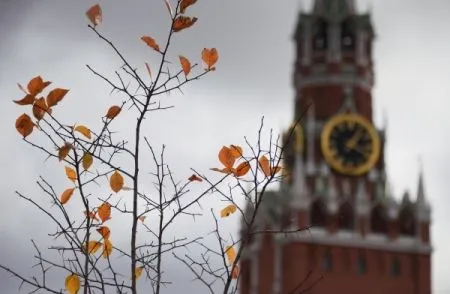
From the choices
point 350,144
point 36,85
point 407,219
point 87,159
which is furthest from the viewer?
point 350,144

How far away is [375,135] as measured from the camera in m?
48.7

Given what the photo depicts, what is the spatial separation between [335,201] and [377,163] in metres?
3.71

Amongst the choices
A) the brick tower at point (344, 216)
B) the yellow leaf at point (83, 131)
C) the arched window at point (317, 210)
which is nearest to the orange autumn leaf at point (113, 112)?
the yellow leaf at point (83, 131)

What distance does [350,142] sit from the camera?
48.6m

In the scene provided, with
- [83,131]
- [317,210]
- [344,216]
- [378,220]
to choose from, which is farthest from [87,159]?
[378,220]

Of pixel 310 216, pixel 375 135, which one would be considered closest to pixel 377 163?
pixel 375 135

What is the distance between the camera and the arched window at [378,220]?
4803 cm

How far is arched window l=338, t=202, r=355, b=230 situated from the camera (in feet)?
155

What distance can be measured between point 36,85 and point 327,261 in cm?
4506

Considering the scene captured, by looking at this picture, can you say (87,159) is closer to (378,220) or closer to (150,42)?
(150,42)

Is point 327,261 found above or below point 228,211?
above

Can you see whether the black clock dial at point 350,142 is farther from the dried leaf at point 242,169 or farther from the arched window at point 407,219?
the dried leaf at point 242,169

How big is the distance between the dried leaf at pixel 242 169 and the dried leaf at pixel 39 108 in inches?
29.9

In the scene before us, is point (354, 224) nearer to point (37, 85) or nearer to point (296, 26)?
point (296, 26)
